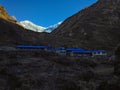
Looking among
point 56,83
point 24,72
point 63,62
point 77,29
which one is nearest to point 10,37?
point 77,29

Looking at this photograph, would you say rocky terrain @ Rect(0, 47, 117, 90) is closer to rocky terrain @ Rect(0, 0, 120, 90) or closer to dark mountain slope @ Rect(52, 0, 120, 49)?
rocky terrain @ Rect(0, 0, 120, 90)

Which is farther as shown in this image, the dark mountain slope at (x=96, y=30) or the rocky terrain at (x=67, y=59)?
the dark mountain slope at (x=96, y=30)

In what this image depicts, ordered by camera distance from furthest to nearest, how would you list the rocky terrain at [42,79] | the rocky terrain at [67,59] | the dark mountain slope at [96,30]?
the dark mountain slope at [96,30] → the rocky terrain at [67,59] → the rocky terrain at [42,79]

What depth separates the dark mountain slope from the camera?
465 ft

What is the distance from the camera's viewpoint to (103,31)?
159 metres

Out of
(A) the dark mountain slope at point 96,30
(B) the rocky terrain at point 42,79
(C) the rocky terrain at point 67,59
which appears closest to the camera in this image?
(B) the rocky terrain at point 42,79

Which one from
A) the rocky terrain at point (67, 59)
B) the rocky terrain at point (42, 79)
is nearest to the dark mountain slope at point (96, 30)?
the rocky terrain at point (67, 59)

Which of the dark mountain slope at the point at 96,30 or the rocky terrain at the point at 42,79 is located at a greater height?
the dark mountain slope at the point at 96,30

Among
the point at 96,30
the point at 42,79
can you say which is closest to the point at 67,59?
the point at 42,79

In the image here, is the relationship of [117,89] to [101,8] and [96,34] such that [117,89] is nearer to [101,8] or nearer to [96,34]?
[96,34]

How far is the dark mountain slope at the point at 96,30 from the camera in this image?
14162 cm

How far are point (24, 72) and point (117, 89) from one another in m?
21.3

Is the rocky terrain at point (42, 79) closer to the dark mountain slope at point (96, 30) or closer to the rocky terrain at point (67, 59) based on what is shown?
the rocky terrain at point (67, 59)

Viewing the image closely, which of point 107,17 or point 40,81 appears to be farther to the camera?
point 107,17
